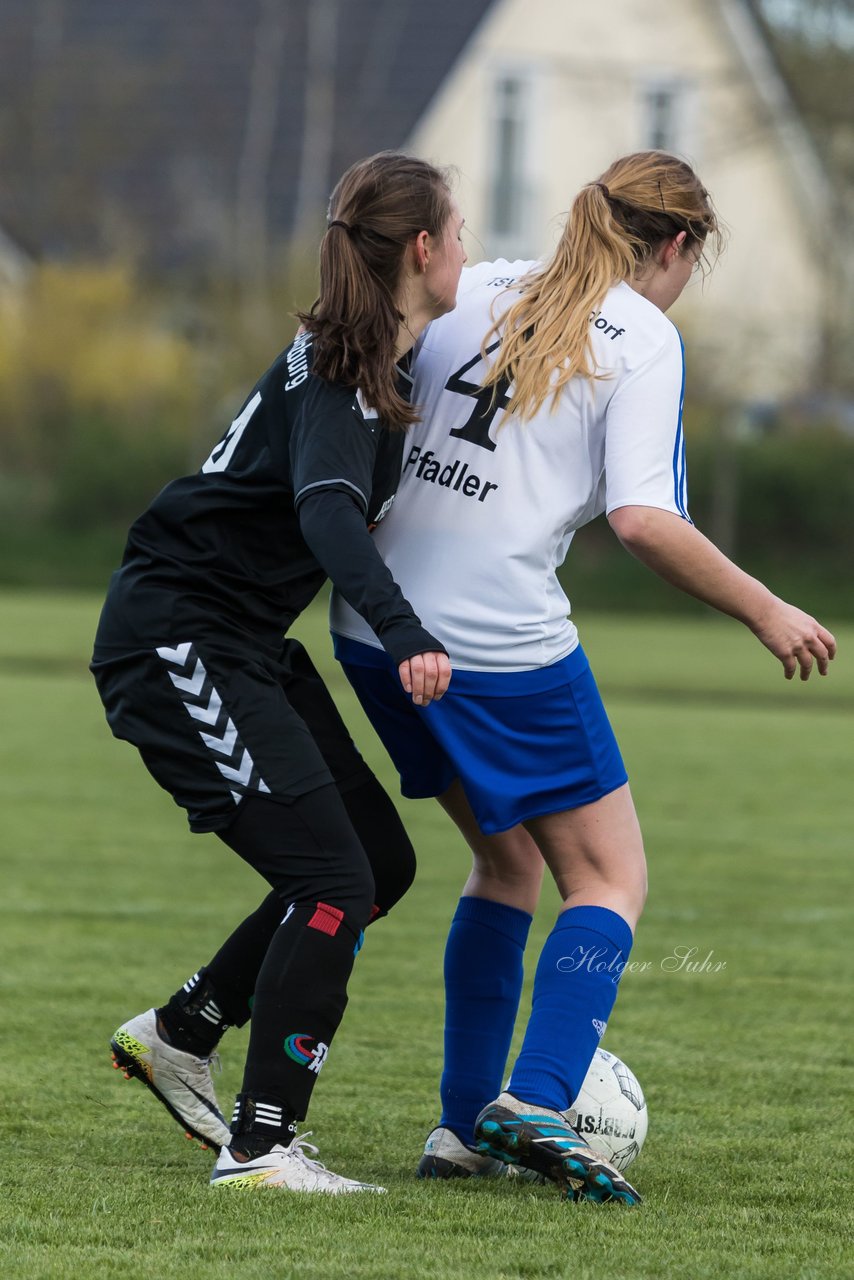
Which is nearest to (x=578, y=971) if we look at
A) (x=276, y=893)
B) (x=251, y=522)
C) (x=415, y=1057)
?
(x=276, y=893)

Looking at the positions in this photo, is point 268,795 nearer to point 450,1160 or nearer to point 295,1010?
point 295,1010

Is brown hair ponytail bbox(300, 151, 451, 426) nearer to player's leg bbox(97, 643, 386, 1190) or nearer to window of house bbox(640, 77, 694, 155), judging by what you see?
player's leg bbox(97, 643, 386, 1190)

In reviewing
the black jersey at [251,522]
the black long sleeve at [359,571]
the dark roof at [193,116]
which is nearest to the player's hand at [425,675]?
the black long sleeve at [359,571]

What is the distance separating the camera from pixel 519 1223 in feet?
10.5

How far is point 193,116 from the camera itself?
109 ft

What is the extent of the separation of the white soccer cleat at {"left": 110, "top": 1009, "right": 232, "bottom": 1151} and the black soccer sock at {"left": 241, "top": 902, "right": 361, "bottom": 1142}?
420mm

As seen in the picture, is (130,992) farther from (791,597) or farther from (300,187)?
(300,187)

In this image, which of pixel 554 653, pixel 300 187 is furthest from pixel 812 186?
pixel 554 653

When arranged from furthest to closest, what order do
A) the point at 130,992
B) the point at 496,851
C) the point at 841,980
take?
the point at 841,980 < the point at 130,992 < the point at 496,851

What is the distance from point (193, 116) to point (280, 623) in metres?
31.4

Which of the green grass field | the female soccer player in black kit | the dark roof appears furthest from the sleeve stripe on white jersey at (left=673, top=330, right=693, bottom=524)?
the dark roof

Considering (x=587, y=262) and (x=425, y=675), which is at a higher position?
(x=587, y=262)

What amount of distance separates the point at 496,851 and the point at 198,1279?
1.25 m

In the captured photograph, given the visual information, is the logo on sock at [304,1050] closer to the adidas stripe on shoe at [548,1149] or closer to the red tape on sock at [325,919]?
the red tape on sock at [325,919]
